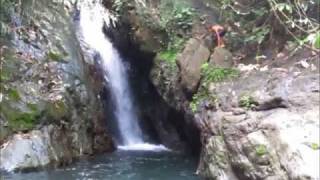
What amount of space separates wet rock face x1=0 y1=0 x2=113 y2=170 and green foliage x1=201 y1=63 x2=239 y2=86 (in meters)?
2.65

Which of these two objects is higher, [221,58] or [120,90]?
[120,90]

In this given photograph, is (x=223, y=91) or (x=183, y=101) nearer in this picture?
(x=223, y=91)

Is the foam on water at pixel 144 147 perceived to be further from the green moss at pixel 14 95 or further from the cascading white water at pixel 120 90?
the green moss at pixel 14 95

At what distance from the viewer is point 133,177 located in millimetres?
8523

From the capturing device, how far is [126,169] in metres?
9.20

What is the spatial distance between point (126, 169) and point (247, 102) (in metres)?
2.86

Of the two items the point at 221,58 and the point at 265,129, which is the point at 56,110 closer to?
the point at 221,58

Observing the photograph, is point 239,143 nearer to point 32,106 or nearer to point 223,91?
point 223,91

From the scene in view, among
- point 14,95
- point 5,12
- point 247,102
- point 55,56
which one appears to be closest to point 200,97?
point 247,102

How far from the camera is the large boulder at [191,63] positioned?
8945 millimetres

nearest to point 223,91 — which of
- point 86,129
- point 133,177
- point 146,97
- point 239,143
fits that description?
point 239,143

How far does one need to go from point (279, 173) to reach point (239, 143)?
0.79 m

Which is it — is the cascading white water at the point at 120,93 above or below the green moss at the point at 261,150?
above

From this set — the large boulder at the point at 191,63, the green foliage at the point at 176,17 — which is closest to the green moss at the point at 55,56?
the green foliage at the point at 176,17
